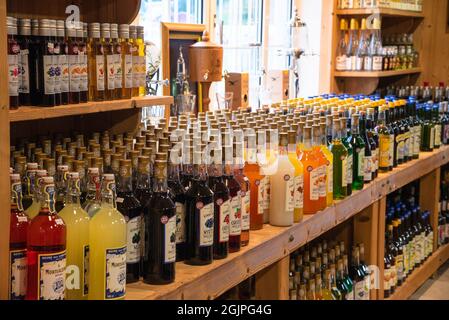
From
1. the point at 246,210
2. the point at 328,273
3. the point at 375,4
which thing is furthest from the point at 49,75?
the point at 375,4

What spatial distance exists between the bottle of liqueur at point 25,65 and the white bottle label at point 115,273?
1.78 feet

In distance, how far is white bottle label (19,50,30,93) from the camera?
73.6 inches

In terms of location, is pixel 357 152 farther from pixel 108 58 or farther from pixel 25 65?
pixel 25 65

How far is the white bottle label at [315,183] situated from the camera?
2592 mm

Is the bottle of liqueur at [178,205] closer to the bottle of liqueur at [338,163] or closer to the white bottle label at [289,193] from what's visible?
the white bottle label at [289,193]

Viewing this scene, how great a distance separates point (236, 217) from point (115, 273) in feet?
1.78

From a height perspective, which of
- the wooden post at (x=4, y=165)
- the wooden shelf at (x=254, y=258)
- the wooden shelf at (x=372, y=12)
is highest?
the wooden shelf at (x=372, y=12)

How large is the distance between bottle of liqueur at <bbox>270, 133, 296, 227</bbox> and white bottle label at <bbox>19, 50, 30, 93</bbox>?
3.03 feet

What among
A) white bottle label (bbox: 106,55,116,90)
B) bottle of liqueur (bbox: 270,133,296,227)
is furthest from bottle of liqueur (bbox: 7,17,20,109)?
bottle of liqueur (bbox: 270,133,296,227)

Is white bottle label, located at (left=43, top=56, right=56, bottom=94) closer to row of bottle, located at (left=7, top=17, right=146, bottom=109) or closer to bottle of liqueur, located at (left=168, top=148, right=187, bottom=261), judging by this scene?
row of bottle, located at (left=7, top=17, right=146, bottom=109)

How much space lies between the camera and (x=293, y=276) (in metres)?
3.04

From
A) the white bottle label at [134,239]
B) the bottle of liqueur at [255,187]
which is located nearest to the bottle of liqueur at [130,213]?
the white bottle label at [134,239]
